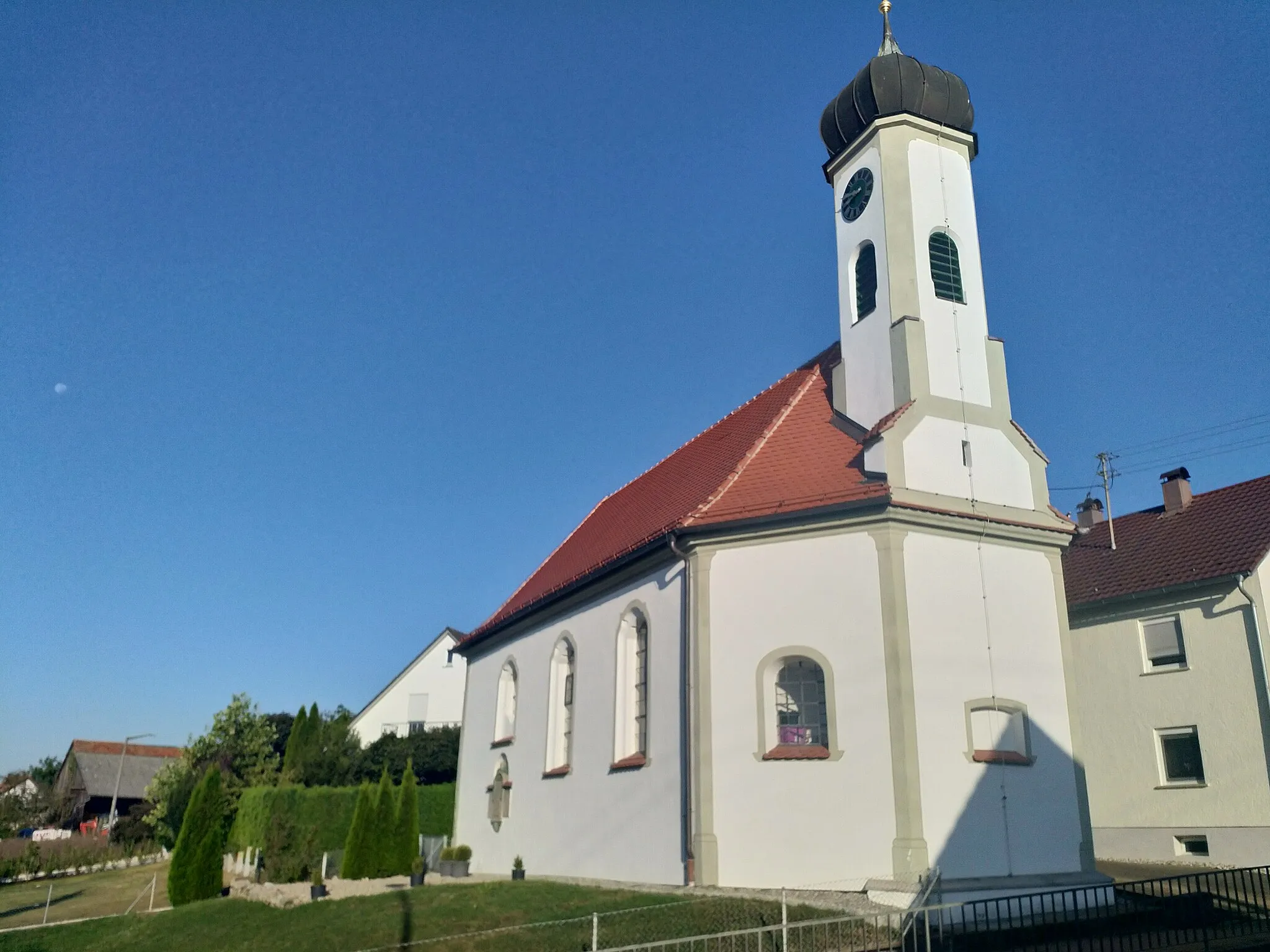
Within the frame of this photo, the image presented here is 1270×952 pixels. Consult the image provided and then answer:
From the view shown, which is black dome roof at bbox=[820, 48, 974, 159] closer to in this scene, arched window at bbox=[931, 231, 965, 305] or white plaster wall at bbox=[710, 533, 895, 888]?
arched window at bbox=[931, 231, 965, 305]

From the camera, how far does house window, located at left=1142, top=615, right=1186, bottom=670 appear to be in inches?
851

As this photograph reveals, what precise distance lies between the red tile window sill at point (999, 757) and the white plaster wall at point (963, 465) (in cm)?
401

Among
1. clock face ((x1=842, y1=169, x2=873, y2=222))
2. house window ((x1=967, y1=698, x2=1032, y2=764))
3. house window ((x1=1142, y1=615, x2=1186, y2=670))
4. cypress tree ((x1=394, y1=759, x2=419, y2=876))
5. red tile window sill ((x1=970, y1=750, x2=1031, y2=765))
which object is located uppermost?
clock face ((x1=842, y1=169, x2=873, y2=222))

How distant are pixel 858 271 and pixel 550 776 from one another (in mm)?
12274

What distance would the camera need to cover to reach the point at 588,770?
1905 centimetres

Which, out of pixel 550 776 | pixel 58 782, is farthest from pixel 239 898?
pixel 58 782

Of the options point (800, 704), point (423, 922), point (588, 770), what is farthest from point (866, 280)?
point (423, 922)

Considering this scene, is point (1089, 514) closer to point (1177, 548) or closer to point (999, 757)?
point (1177, 548)

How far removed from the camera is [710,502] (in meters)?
16.3

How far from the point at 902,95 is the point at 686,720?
12011 mm

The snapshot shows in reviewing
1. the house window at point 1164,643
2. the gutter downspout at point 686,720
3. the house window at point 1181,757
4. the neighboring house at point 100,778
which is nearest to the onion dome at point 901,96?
the gutter downspout at point 686,720

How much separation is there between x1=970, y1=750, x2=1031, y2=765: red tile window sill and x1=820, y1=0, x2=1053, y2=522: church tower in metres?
3.85

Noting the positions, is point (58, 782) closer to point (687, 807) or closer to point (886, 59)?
point (687, 807)

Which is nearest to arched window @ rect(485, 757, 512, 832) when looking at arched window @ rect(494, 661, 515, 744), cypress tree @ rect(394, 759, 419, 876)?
arched window @ rect(494, 661, 515, 744)
